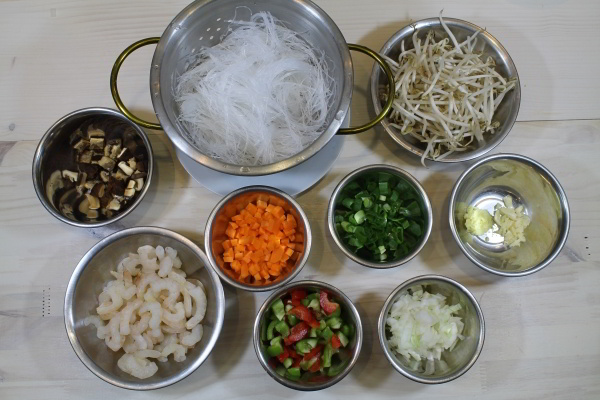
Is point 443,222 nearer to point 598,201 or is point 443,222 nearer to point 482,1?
point 598,201

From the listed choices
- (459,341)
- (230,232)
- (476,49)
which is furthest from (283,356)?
(476,49)

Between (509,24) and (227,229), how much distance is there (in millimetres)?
1511

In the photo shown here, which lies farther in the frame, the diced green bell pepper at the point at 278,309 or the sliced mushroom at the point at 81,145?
the sliced mushroom at the point at 81,145

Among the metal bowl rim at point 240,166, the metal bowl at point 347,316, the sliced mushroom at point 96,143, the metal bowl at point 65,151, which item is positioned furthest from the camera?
the sliced mushroom at point 96,143

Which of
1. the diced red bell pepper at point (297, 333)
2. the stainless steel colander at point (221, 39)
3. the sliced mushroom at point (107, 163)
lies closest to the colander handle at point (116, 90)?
the stainless steel colander at point (221, 39)

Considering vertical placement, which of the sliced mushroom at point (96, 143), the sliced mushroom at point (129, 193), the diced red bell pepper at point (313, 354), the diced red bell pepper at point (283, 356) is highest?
the sliced mushroom at point (96, 143)

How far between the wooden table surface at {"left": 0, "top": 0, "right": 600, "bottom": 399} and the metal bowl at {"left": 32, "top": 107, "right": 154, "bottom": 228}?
0.52 feet

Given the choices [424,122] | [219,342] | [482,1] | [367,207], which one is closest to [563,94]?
[482,1]

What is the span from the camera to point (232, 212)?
6.56 ft

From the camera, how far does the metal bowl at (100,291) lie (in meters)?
1.88

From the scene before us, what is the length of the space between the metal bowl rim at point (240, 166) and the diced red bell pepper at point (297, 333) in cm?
59

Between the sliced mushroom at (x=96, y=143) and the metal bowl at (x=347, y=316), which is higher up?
the sliced mushroom at (x=96, y=143)

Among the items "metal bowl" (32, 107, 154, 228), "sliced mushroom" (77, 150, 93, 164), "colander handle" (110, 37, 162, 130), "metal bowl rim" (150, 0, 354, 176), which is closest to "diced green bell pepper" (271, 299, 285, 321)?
"metal bowl rim" (150, 0, 354, 176)

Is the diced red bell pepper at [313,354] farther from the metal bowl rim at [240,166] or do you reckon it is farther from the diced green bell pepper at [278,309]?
the metal bowl rim at [240,166]
